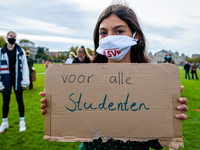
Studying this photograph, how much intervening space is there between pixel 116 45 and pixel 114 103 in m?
0.57

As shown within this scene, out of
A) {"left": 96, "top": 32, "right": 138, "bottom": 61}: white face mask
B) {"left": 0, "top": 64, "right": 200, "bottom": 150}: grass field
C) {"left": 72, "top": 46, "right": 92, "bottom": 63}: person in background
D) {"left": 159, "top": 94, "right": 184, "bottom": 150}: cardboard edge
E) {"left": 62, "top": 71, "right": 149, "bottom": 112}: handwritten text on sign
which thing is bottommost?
{"left": 0, "top": 64, "right": 200, "bottom": 150}: grass field

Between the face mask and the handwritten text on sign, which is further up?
the face mask

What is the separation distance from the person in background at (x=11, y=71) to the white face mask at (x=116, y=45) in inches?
108

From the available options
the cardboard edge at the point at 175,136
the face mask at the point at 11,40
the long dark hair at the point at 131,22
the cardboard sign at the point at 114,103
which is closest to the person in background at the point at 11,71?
the face mask at the point at 11,40

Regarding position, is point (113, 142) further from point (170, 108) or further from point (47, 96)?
point (47, 96)

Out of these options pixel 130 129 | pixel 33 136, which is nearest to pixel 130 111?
pixel 130 129

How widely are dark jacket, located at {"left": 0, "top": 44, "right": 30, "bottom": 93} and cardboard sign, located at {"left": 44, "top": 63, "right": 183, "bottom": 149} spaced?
2.66 meters

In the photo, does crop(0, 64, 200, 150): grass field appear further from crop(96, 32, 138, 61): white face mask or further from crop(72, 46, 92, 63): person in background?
crop(72, 46, 92, 63): person in background

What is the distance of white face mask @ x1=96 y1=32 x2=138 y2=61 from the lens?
1482mm

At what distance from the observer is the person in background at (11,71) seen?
3.40 metres

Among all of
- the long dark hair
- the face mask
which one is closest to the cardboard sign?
the long dark hair

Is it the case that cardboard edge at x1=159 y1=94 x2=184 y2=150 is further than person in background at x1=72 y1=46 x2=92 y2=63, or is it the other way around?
person in background at x1=72 y1=46 x2=92 y2=63

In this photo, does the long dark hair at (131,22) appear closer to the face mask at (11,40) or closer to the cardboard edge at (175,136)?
the cardboard edge at (175,136)

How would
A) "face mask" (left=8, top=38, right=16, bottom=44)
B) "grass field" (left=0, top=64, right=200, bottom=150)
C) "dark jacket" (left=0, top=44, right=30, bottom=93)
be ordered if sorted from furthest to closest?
"face mask" (left=8, top=38, right=16, bottom=44), "dark jacket" (left=0, top=44, right=30, bottom=93), "grass field" (left=0, top=64, right=200, bottom=150)
